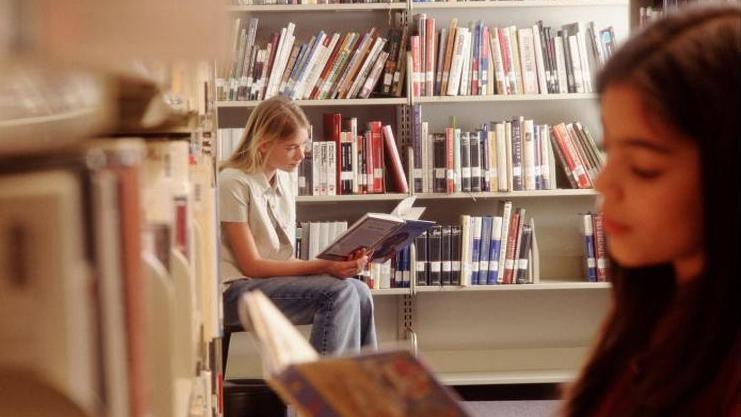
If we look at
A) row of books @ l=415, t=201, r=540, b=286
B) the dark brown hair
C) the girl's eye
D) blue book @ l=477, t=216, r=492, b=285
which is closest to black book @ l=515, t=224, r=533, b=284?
row of books @ l=415, t=201, r=540, b=286

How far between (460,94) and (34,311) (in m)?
3.23

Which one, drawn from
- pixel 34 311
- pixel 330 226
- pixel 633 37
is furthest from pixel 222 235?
pixel 34 311

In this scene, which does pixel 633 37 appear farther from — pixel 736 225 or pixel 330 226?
pixel 330 226

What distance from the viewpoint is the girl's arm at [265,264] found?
2.94 meters

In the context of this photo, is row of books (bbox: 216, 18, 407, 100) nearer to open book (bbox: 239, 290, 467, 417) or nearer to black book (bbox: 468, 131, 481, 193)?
black book (bbox: 468, 131, 481, 193)

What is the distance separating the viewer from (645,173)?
0.88 metres

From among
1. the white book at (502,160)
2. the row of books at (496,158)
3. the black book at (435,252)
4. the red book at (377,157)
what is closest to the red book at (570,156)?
the row of books at (496,158)

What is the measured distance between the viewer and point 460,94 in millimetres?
3547

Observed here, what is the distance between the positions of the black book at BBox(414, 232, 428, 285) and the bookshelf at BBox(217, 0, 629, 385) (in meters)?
0.06

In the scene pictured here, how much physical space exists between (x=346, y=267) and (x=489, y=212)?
984 millimetres

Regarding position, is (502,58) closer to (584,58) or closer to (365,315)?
(584,58)

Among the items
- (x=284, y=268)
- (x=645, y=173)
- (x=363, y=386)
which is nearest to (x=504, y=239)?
(x=284, y=268)

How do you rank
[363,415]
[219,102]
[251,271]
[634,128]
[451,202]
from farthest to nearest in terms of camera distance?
[451,202], [219,102], [251,271], [634,128], [363,415]

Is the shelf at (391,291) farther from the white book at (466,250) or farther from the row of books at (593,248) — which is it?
the row of books at (593,248)
